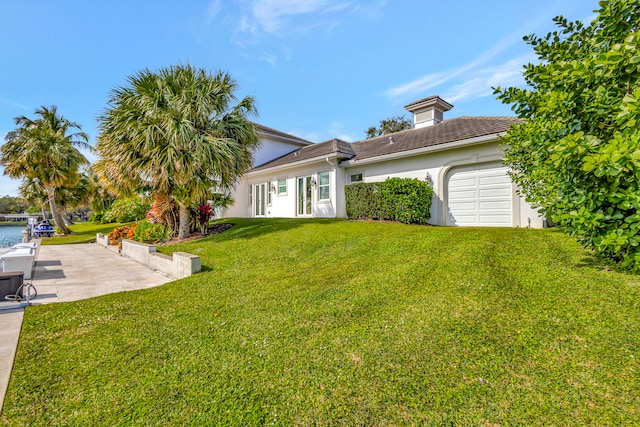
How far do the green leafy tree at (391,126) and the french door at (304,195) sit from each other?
2248 cm

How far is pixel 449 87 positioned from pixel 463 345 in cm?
1639

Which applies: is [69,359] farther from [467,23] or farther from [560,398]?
[467,23]

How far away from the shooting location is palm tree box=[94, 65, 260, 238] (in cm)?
1092

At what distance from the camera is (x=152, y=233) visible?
12352 millimetres

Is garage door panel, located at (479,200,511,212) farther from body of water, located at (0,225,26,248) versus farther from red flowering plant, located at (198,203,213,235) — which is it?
body of water, located at (0,225,26,248)

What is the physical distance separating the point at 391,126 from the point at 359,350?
36.3 metres

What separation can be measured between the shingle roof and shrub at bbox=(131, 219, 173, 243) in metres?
9.11

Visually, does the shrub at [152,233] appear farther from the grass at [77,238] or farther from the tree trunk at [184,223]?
the grass at [77,238]

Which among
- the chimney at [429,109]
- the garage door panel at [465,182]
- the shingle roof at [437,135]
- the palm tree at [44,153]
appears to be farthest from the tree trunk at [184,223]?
the palm tree at [44,153]

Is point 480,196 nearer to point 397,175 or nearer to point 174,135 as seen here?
point 397,175

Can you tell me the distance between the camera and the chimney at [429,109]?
16.2 metres

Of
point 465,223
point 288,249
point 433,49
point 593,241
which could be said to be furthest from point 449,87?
point 593,241

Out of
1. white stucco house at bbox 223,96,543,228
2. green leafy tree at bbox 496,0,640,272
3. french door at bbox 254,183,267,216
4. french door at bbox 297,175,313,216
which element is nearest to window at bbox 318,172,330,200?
white stucco house at bbox 223,96,543,228

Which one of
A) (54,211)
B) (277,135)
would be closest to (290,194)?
(277,135)
